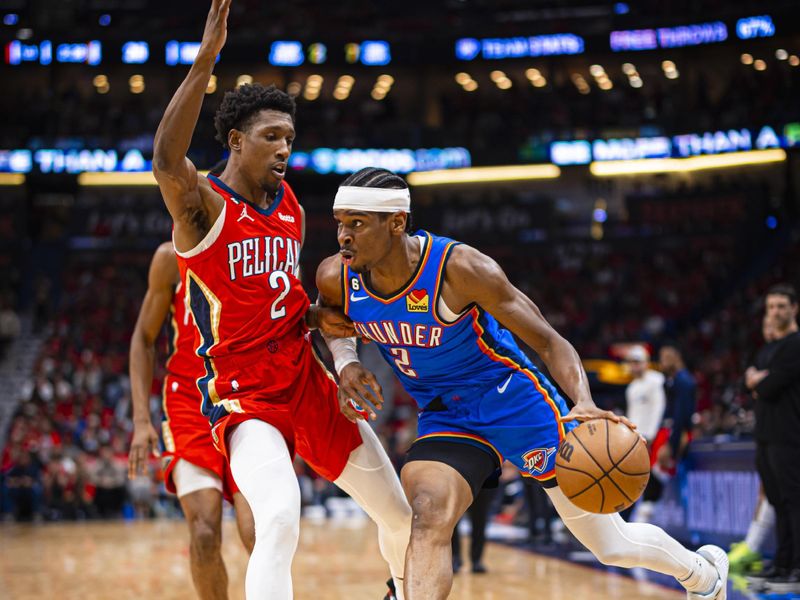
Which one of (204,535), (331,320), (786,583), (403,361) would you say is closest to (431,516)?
(403,361)

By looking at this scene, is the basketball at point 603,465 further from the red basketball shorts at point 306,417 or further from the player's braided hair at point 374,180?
the player's braided hair at point 374,180

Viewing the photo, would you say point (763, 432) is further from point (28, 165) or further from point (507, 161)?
point (28, 165)

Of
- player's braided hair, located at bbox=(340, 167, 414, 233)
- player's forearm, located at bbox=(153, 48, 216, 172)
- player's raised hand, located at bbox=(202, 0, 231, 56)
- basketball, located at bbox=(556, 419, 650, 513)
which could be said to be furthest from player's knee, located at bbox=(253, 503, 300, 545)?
player's raised hand, located at bbox=(202, 0, 231, 56)

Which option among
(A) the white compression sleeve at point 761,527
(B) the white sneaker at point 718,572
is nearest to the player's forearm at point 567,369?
(B) the white sneaker at point 718,572

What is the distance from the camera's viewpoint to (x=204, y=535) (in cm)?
505

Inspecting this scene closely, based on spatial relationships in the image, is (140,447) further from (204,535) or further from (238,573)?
(238,573)

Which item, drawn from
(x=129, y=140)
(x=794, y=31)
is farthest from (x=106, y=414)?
(x=794, y=31)

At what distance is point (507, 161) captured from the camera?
91.7 feet

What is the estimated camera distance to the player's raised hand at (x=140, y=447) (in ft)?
17.2

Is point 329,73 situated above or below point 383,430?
above

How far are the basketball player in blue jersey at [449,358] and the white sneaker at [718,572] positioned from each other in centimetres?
39

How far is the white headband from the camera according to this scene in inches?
177

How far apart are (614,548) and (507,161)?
23703 mm

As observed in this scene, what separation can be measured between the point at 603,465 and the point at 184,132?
2.11 m
